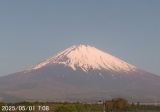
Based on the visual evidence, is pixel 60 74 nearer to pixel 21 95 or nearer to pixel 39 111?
pixel 21 95

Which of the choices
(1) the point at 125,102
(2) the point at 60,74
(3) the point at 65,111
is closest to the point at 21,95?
(2) the point at 60,74

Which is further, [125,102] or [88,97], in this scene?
[88,97]

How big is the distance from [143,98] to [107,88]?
19928 mm

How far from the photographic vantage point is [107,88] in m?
199

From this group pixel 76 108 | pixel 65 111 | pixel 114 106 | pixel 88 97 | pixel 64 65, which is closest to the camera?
pixel 65 111

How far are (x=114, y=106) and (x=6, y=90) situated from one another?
117 m

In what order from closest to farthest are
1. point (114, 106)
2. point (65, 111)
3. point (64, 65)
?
1. point (65, 111)
2. point (114, 106)
3. point (64, 65)

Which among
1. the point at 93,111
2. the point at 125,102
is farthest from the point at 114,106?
the point at 93,111

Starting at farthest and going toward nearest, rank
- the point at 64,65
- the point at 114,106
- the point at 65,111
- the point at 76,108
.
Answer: the point at 64,65
the point at 114,106
the point at 76,108
the point at 65,111

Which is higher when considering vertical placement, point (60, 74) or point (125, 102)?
point (60, 74)

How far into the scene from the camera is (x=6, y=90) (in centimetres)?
19100

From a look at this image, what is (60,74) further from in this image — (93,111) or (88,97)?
(93,111)

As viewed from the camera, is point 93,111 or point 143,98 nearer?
point 93,111

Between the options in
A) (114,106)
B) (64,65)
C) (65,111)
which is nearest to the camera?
(65,111)
